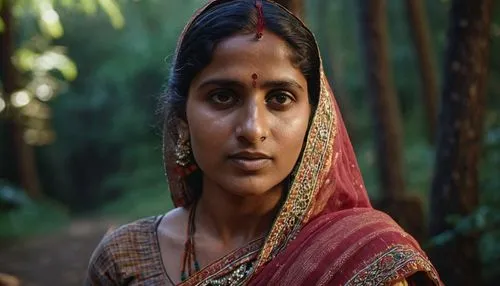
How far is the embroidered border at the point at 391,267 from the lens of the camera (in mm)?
1707

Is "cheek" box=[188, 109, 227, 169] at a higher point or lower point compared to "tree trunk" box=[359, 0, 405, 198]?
higher

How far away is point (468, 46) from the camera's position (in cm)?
410

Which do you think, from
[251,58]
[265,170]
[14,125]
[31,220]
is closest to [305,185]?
[265,170]

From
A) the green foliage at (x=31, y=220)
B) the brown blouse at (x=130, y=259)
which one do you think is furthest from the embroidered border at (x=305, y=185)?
the green foliage at (x=31, y=220)

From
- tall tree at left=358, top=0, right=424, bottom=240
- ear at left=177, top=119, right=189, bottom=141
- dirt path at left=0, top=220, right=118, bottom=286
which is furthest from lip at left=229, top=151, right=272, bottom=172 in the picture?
dirt path at left=0, top=220, right=118, bottom=286

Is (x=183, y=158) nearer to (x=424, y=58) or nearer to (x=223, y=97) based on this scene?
(x=223, y=97)

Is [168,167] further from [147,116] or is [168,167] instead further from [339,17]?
[147,116]

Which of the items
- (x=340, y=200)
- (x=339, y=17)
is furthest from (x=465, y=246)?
(x=339, y=17)

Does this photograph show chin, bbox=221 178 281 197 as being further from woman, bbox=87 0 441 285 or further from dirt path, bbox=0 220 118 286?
dirt path, bbox=0 220 118 286

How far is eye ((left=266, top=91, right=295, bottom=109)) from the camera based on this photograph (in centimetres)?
186

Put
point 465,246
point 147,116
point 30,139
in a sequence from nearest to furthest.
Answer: point 465,246 → point 30,139 → point 147,116

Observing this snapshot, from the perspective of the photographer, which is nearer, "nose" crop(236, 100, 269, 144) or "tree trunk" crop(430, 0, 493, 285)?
"nose" crop(236, 100, 269, 144)

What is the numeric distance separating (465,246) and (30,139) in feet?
46.8

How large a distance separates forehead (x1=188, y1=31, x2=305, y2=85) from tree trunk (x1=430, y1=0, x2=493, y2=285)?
2.56m
